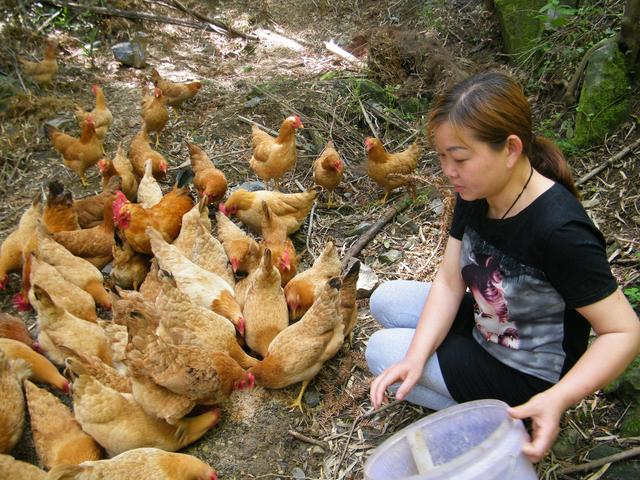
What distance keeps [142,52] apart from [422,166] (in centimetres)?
476

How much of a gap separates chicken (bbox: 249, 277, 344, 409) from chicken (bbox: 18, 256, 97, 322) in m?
1.35

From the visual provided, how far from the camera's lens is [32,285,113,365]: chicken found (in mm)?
2744

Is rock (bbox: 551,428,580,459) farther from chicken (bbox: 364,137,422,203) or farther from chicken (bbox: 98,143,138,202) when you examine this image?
chicken (bbox: 98,143,138,202)

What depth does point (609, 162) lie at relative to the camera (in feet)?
10.6

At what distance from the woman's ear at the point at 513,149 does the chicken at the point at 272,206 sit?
2.45 meters

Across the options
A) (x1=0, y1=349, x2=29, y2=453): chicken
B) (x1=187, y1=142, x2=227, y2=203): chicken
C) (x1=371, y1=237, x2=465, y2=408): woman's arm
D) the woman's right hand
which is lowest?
(x1=0, y1=349, x2=29, y2=453): chicken

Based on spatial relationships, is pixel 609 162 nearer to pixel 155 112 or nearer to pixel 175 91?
pixel 155 112

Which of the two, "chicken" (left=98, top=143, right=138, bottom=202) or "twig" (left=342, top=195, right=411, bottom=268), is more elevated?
"twig" (left=342, top=195, right=411, bottom=268)

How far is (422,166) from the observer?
14.9 ft

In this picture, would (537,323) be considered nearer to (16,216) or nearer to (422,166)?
(422,166)

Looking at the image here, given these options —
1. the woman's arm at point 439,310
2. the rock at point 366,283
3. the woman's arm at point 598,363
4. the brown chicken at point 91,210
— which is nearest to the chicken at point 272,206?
the rock at point 366,283

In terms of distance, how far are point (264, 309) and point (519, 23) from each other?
4014 mm

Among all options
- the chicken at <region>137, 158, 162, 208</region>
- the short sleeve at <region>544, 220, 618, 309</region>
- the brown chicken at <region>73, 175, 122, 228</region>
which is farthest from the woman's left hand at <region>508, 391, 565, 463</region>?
the brown chicken at <region>73, 175, 122, 228</region>

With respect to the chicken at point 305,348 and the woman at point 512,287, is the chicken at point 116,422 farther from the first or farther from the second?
the woman at point 512,287
